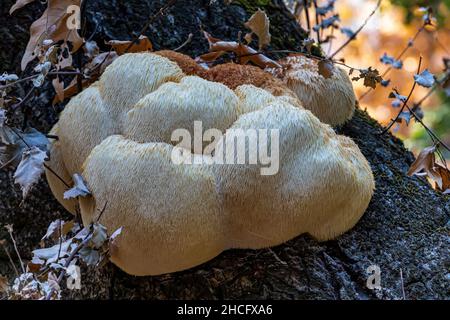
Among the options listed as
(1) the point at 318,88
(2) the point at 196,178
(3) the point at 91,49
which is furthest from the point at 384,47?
(2) the point at 196,178

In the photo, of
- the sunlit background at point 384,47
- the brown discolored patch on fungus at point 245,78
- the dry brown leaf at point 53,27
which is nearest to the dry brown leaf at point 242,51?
the brown discolored patch on fungus at point 245,78

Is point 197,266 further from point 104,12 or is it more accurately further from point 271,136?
point 104,12

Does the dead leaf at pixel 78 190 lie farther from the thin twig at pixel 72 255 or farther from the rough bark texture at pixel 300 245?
the rough bark texture at pixel 300 245

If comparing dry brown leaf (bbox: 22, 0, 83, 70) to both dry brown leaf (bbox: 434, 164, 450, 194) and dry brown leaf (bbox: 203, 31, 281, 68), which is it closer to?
dry brown leaf (bbox: 203, 31, 281, 68)

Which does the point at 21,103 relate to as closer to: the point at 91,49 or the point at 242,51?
the point at 91,49

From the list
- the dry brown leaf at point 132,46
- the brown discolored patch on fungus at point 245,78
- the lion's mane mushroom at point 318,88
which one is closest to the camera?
the brown discolored patch on fungus at point 245,78

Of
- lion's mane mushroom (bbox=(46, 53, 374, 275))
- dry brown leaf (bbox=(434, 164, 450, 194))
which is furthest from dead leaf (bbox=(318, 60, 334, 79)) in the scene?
dry brown leaf (bbox=(434, 164, 450, 194))
